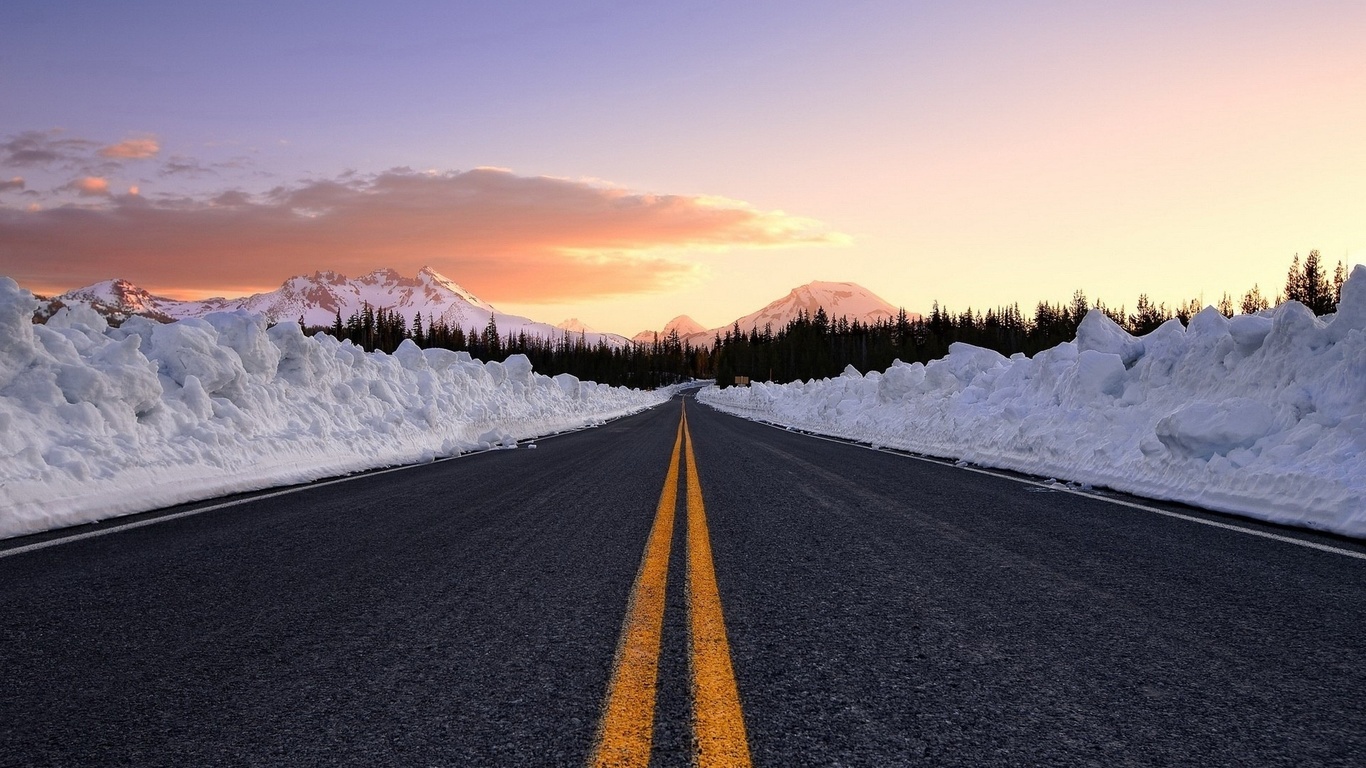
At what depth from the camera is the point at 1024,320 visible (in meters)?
164

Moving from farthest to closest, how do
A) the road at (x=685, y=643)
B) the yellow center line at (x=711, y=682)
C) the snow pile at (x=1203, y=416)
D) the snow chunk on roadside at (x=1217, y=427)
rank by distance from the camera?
the snow chunk on roadside at (x=1217, y=427), the snow pile at (x=1203, y=416), the road at (x=685, y=643), the yellow center line at (x=711, y=682)

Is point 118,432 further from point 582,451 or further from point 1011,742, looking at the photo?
point 1011,742

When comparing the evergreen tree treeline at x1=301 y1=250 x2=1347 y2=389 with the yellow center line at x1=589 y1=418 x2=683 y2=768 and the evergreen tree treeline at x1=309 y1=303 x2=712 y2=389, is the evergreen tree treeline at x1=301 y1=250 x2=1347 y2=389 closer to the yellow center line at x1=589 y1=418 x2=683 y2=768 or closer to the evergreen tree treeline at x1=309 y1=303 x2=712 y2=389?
the evergreen tree treeline at x1=309 y1=303 x2=712 y2=389

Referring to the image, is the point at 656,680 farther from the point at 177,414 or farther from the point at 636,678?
the point at 177,414

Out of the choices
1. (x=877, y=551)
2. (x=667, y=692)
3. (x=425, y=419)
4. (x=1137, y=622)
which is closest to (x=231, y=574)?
(x=667, y=692)

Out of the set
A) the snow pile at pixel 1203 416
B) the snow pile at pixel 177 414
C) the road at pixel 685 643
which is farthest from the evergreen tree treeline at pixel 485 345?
the road at pixel 685 643

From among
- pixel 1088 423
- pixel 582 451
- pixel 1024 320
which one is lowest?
pixel 582 451

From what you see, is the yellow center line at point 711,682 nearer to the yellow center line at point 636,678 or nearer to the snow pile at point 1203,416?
the yellow center line at point 636,678

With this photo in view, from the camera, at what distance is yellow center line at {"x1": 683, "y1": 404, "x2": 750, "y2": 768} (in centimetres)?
221

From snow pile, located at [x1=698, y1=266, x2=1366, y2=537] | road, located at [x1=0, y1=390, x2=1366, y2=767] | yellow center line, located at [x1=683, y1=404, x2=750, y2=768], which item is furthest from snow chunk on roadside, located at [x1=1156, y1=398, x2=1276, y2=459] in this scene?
yellow center line, located at [x1=683, y1=404, x2=750, y2=768]

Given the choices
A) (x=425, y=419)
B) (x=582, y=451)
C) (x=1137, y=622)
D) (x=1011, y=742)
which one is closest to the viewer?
(x=1011, y=742)

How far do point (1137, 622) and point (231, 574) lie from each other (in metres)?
5.32

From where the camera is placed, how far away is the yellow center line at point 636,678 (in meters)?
2.23

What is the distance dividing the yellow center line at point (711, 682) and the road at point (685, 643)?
2 centimetres
